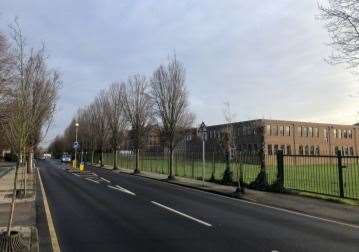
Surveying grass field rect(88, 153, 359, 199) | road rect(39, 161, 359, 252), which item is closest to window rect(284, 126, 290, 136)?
grass field rect(88, 153, 359, 199)

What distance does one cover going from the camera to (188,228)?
1172 centimetres

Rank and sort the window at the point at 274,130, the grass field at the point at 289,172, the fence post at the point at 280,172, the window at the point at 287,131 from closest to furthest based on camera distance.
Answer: the fence post at the point at 280,172
the grass field at the point at 289,172
the window at the point at 274,130
the window at the point at 287,131

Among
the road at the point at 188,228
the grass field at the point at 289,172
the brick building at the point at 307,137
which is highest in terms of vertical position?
the brick building at the point at 307,137

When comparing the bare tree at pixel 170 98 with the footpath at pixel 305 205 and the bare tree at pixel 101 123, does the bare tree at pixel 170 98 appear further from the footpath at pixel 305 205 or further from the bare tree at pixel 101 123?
the bare tree at pixel 101 123

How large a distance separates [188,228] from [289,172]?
55.5 feet

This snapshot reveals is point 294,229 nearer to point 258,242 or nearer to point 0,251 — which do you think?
point 258,242

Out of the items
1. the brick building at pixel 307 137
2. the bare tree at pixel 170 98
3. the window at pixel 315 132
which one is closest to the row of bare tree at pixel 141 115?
the bare tree at pixel 170 98

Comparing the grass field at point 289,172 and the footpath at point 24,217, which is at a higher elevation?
the grass field at point 289,172

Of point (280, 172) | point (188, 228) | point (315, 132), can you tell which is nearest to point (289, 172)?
point (280, 172)

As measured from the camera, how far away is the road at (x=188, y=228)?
9.62 metres

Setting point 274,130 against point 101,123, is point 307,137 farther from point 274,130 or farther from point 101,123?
point 101,123

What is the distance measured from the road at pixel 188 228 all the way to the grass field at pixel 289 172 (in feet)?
24.1

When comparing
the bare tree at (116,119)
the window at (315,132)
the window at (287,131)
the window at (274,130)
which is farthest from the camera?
the window at (315,132)

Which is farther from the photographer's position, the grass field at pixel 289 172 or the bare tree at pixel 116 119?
the bare tree at pixel 116 119
